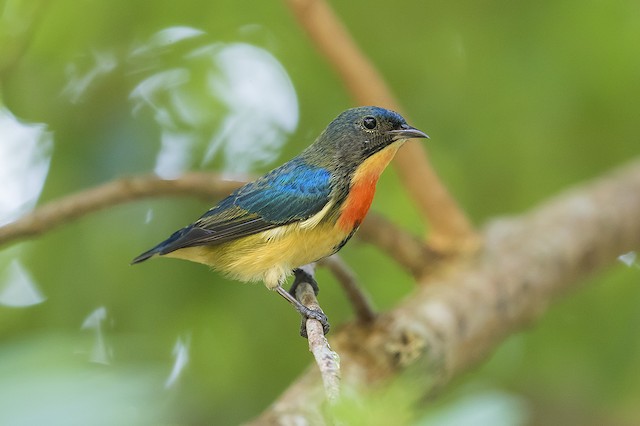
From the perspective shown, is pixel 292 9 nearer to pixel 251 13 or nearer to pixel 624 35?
pixel 251 13

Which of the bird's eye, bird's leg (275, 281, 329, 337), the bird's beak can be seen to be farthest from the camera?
the bird's eye

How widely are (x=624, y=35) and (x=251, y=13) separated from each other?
7.91 feet

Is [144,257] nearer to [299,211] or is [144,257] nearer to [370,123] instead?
[299,211]

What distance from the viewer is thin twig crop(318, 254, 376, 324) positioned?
367 centimetres

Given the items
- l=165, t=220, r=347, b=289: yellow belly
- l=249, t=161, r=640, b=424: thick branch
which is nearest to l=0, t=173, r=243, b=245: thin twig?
l=165, t=220, r=347, b=289: yellow belly

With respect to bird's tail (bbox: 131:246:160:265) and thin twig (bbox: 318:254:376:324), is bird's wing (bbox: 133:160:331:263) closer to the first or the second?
bird's tail (bbox: 131:246:160:265)

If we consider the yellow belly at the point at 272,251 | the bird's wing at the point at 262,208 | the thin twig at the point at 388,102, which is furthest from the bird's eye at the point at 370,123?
the thin twig at the point at 388,102

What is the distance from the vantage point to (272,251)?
3488mm

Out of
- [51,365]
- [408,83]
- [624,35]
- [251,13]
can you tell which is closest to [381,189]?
[408,83]

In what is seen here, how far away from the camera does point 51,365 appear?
150 centimetres

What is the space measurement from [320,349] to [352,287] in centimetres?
143

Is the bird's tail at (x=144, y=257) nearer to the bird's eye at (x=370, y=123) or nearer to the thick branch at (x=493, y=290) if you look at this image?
the thick branch at (x=493, y=290)

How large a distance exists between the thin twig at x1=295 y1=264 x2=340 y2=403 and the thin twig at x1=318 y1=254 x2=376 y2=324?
123 millimetres

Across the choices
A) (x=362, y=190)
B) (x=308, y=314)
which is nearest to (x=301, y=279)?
(x=362, y=190)
